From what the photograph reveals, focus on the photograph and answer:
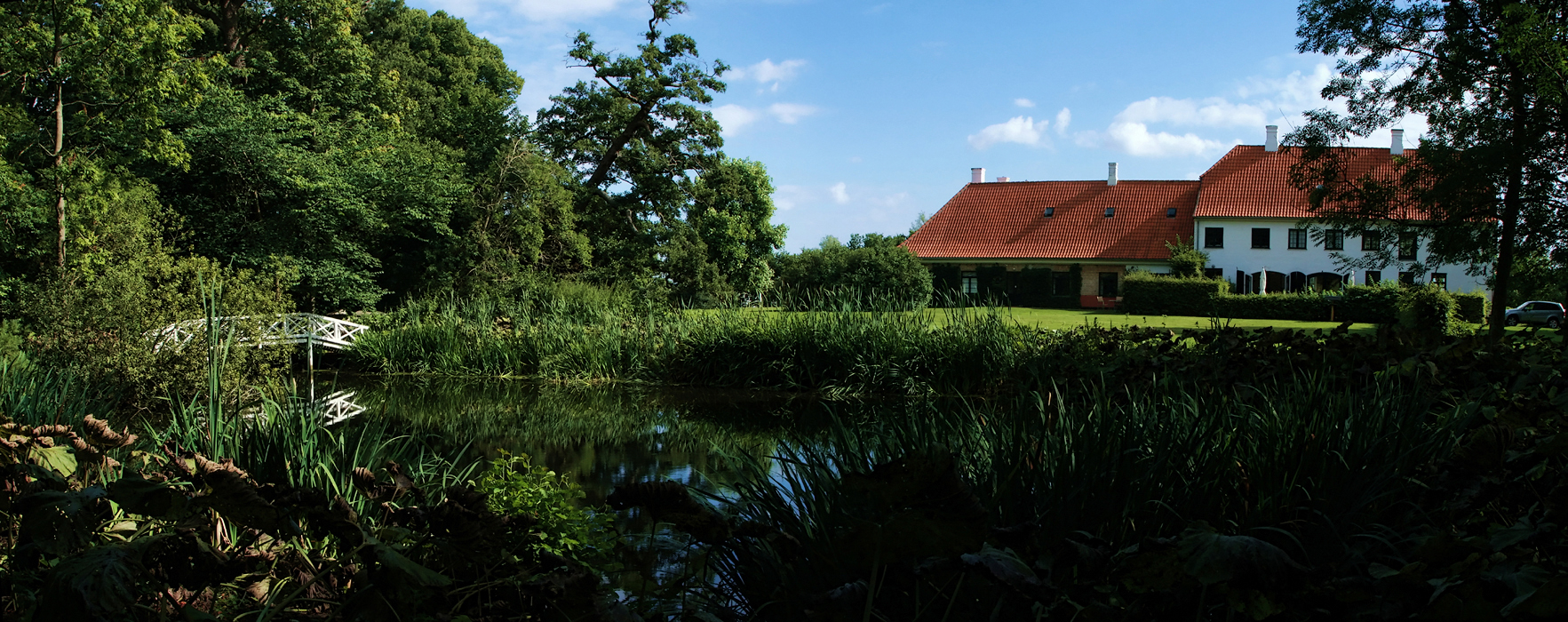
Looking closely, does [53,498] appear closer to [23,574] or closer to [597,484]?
[23,574]

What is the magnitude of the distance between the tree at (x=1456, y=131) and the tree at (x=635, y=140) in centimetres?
1484

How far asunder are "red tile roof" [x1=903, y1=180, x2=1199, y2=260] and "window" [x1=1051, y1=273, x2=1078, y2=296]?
0.71m

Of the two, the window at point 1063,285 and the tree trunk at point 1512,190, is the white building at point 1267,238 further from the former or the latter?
the tree trunk at point 1512,190

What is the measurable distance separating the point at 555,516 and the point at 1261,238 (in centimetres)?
3482

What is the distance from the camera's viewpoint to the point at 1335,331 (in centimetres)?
504

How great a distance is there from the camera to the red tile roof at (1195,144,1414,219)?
111 ft

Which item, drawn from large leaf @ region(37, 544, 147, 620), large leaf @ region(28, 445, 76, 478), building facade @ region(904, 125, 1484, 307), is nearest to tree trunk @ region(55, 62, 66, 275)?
large leaf @ region(28, 445, 76, 478)

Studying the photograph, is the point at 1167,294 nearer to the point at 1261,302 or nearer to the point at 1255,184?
the point at 1261,302

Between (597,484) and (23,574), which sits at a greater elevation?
(23,574)

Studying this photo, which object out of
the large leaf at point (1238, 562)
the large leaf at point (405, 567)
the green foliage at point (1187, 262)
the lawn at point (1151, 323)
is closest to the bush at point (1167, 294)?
the lawn at point (1151, 323)

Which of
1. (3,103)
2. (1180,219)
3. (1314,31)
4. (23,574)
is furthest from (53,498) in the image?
(1180,219)

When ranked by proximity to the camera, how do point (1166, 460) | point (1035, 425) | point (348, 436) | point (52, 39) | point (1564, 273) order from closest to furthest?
point (1166, 460) < point (1035, 425) < point (348, 436) < point (1564, 273) < point (52, 39)

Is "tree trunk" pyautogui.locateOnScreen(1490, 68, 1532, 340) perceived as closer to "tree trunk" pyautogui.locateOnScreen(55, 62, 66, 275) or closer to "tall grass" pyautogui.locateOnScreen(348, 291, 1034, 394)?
"tall grass" pyautogui.locateOnScreen(348, 291, 1034, 394)

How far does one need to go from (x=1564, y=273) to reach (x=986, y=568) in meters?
11.1
